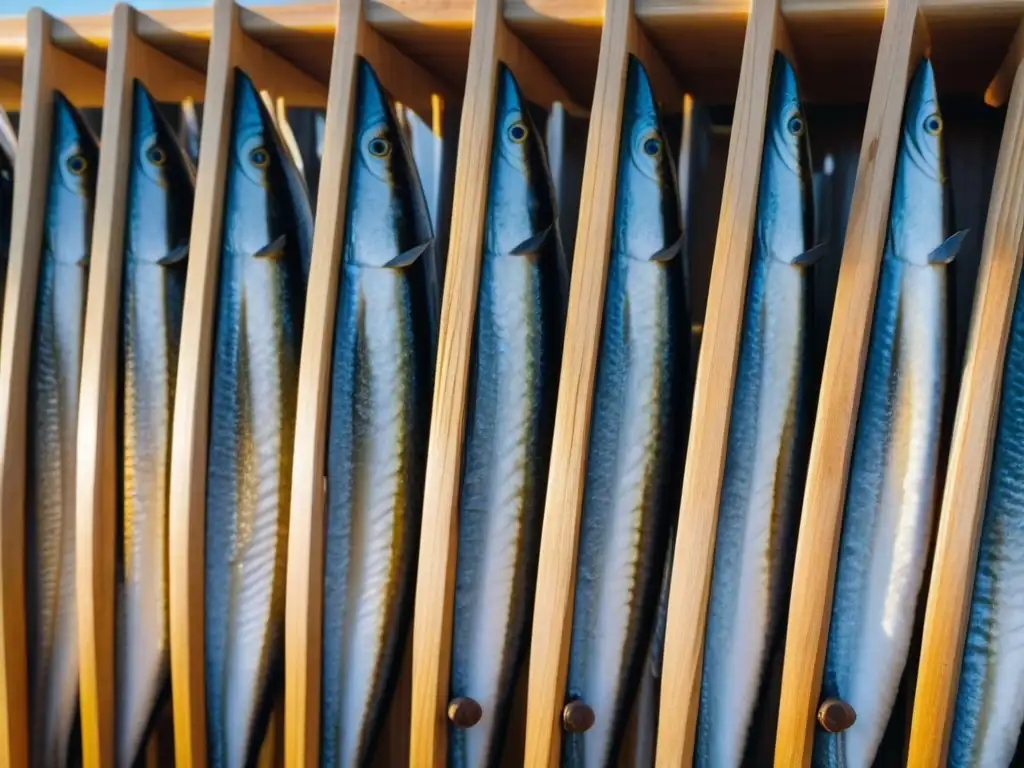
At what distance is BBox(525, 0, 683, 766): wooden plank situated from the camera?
942mm

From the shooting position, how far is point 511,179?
3.27 ft

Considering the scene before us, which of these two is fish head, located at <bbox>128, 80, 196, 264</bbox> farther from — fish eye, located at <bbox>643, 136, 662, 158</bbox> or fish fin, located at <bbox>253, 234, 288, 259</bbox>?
fish eye, located at <bbox>643, 136, 662, 158</bbox>

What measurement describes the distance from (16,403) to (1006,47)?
1.18 m

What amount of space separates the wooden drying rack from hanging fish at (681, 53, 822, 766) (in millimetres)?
50

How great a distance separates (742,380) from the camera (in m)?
0.97

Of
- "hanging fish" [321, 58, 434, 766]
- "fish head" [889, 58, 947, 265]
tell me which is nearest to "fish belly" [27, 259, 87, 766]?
"hanging fish" [321, 58, 434, 766]

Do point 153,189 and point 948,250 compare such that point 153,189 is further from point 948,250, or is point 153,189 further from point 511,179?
point 948,250

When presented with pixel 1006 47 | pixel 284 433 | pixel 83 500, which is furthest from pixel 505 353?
pixel 1006 47

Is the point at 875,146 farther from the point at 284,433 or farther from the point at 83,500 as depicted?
the point at 83,500

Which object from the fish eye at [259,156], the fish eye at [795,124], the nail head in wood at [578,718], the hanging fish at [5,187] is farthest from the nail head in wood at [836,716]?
the hanging fish at [5,187]

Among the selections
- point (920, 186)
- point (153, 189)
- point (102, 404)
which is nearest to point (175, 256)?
point (153, 189)

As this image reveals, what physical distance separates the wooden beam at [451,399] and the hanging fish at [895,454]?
41 cm

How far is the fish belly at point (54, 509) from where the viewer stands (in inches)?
43.3

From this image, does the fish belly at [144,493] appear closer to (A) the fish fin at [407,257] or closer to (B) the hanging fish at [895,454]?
(A) the fish fin at [407,257]
